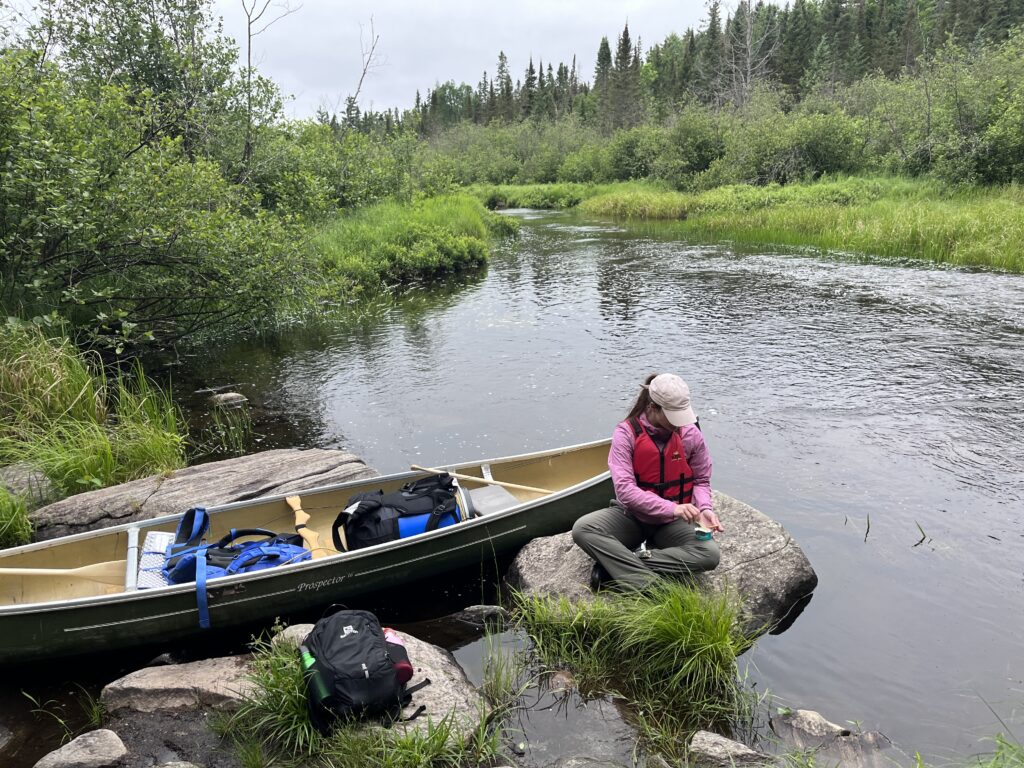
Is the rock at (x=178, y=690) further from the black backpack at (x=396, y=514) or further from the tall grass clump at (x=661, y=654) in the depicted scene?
Answer: the tall grass clump at (x=661, y=654)

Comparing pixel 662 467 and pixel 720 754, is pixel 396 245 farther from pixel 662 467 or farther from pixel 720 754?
pixel 720 754

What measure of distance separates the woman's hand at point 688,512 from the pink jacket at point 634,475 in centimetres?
4

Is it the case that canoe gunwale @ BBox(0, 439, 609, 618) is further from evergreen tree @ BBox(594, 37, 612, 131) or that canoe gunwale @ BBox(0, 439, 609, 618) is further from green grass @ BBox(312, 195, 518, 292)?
evergreen tree @ BBox(594, 37, 612, 131)

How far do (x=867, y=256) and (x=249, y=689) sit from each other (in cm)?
1894

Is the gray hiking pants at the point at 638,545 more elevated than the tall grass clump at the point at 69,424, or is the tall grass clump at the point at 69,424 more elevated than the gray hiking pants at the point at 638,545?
the tall grass clump at the point at 69,424

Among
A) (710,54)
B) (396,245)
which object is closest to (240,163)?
(396,245)

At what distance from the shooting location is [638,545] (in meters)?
5.46

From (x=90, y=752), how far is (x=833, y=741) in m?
4.12

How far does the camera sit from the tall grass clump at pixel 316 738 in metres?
3.70

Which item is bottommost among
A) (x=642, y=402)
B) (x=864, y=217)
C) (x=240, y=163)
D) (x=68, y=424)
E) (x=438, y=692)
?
(x=438, y=692)

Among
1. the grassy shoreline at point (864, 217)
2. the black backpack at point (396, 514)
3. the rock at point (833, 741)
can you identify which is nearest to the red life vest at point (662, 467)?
the black backpack at point (396, 514)

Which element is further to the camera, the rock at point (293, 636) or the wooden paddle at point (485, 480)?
the wooden paddle at point (485, 480)

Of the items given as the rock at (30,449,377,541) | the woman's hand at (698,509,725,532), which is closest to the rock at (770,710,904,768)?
the woman's hand at (698,509,725,532)

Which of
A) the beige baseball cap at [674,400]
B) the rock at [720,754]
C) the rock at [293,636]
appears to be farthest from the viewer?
the beige baseball cap at [674,400]
